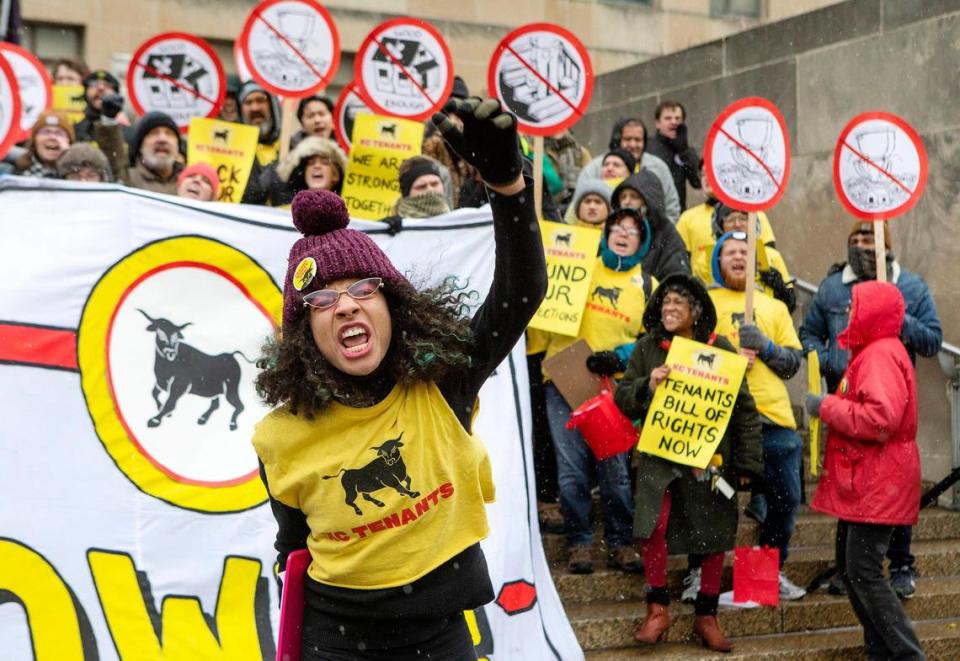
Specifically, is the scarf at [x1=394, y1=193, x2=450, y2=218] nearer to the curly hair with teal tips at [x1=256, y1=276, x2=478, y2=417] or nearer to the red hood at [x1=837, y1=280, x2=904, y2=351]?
the red hood at [x1=837, y1=280, x2=904, y2=351]

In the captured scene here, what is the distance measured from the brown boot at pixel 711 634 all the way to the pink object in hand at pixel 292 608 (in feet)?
12.0

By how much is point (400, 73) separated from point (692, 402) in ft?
9.49

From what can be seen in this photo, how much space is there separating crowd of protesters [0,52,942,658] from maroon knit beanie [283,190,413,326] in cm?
279

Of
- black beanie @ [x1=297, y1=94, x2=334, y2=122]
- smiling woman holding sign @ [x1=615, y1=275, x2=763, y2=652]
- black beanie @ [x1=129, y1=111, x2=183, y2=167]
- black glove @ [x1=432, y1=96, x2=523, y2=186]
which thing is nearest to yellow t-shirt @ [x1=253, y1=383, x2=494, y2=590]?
black glove @ [x1=432, y1=96, x2=523, y2=186]

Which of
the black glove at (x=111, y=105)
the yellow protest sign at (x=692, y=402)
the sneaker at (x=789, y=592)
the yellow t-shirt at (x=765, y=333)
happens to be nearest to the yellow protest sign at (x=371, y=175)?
the black glove at (x=111, y=105)

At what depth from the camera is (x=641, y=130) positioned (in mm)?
10016

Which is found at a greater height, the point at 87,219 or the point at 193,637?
the point at 87,219

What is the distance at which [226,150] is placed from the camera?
7.84 meters

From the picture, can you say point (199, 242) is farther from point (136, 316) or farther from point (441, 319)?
point (441, 319)

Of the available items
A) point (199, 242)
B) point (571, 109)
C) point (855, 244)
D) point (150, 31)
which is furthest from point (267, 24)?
point (150, 31)

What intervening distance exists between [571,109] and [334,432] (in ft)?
14.7

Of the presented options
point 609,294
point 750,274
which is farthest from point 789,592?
point 609,294

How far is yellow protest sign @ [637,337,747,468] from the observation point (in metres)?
6.51

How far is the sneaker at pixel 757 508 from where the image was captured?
759cm
